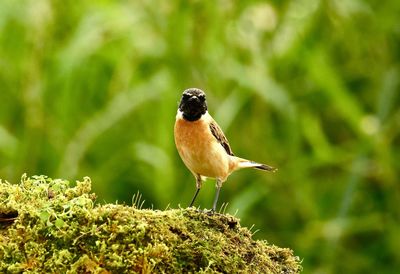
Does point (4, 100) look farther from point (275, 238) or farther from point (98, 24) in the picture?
point (275, 238)

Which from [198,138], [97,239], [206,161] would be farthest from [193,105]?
[97,239]

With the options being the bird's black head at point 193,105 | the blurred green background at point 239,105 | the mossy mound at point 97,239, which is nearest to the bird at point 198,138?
the bird's black head at point 193,105

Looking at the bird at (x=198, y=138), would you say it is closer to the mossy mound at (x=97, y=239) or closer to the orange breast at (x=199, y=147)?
the orange breast at (x=199, y=147)

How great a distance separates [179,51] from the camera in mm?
6188

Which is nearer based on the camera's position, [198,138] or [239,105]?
[198,138]

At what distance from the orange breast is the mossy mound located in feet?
2.96

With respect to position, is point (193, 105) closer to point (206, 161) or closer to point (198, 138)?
point (198, 138)

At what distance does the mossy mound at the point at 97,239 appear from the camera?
→ 2664mm

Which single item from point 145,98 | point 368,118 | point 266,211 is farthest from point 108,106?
point 368,118

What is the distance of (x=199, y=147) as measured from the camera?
3928 mm

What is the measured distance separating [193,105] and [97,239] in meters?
1.31

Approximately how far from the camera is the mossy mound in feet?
8.74

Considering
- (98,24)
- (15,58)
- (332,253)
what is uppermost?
(98,24)

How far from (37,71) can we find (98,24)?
66 centimetres
